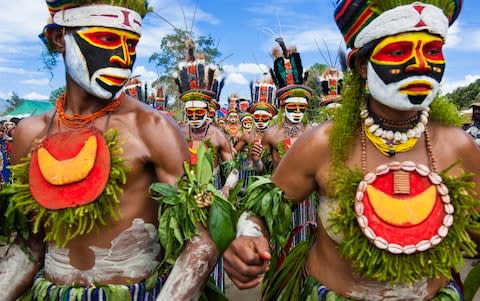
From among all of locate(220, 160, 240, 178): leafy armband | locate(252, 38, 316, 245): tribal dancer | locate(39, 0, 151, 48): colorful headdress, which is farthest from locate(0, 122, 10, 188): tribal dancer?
locate(39, 0, 151, 48): colorful headdress

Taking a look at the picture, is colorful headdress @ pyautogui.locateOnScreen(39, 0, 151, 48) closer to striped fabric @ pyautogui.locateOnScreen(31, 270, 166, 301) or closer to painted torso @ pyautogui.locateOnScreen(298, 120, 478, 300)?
painted torso @ pyautogui.locateOnScreen(298, 120, 478, 300)

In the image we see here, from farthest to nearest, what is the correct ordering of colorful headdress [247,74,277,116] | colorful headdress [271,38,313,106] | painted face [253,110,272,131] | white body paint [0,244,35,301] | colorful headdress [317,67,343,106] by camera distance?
colorful headdress [247,74,277,116], painted face [253,110,272,131], colorful headdress [317,67,343,106], colorful headdress [271,38,313,106], white body paint [0,244,35,301]

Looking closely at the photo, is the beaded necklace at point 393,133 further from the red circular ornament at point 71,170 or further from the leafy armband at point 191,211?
the red circular ornament at point 71,170

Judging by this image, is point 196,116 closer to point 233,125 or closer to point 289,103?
point 289,103

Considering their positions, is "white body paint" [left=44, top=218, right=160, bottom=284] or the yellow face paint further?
"white body paint" [left=44, top=218, right=160, bottom=284]

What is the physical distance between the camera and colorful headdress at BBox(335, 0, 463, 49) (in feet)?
7.29

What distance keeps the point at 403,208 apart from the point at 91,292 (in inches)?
58.2

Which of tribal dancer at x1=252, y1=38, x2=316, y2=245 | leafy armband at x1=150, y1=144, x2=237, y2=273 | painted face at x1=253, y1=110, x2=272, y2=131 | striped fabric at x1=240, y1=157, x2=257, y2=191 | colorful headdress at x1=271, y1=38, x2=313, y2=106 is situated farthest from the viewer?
painted face at x1=253, y1=110, x2=272, y2=131

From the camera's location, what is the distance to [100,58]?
8.36 ft

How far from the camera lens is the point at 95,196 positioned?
2408 mm

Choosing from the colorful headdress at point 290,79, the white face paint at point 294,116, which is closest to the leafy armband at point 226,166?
the white face paint at point 294,116

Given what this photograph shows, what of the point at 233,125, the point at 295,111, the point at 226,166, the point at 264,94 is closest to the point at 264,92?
the point at 264,94

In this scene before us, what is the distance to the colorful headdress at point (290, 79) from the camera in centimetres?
730

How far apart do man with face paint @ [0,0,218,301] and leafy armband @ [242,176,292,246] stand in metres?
0.38
